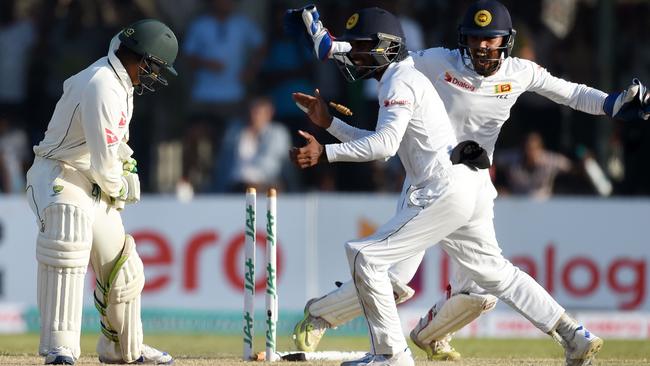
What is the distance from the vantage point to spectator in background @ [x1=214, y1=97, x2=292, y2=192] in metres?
14.5

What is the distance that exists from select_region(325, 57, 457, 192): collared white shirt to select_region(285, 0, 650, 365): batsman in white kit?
31.7 inches

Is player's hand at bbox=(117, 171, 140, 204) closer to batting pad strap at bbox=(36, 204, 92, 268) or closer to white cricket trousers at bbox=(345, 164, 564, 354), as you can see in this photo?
batting pad strap at bbox=(36, 204, 92, 268)

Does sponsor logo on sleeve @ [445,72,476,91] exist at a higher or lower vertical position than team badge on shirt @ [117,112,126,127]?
higher

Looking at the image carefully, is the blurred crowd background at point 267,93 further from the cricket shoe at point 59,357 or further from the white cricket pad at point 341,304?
the cricket shoe at point 59,357

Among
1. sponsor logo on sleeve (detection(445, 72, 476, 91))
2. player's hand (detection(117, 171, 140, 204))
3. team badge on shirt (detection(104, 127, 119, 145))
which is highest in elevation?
sponsor logo on sleeve (detection(445, 72, 476, 91))

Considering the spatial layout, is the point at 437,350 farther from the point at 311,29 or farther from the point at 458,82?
the point at 311,29

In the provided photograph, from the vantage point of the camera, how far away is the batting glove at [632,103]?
8.43 metres

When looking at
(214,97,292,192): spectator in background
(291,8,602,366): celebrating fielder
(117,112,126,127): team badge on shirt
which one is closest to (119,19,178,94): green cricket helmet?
(117,112,126,127): team badge on shirt

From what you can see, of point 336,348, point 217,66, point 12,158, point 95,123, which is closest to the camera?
point 95,123

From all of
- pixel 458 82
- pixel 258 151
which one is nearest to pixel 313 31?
pixel 458 82

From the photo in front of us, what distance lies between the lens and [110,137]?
775 centimetres

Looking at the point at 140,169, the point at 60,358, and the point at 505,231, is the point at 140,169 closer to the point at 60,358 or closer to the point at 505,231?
the point at 505,231

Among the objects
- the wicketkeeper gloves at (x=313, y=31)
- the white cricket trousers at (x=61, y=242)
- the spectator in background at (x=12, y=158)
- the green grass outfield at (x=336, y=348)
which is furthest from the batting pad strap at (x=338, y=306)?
the spectator in background at (x=12, y=158)

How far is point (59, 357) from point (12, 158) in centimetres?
750
